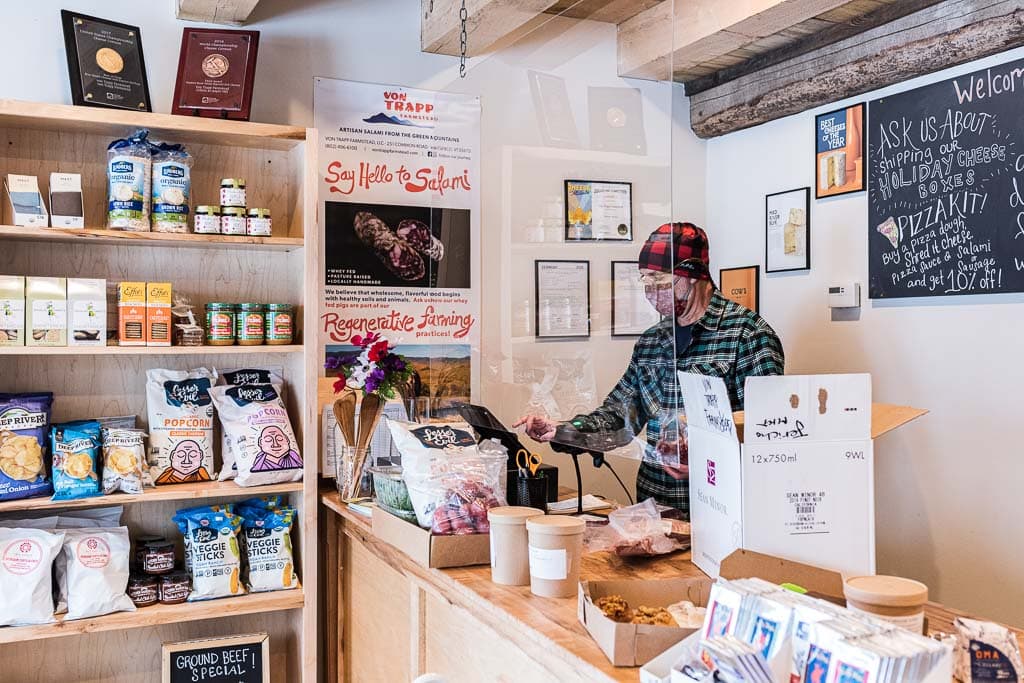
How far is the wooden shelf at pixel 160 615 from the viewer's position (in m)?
2.29

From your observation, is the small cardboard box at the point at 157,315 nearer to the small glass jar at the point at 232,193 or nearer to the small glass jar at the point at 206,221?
the small glass jar at the point at 206,221

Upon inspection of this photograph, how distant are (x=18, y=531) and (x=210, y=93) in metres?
1.29

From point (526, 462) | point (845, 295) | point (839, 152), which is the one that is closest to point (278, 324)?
point (526, 462)

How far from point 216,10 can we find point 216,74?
0.22 m

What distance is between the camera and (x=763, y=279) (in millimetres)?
3523

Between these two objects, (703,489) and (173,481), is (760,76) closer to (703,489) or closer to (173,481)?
(703,489)

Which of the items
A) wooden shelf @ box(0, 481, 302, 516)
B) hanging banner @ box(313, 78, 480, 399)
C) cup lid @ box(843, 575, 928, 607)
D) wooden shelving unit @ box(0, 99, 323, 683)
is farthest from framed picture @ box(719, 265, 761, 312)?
cup lid @ box(843, 575, 928, 607)

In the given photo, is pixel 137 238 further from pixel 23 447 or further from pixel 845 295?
pixel 845 295

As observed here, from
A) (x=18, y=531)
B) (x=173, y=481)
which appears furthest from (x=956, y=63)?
(x=18, y=531)

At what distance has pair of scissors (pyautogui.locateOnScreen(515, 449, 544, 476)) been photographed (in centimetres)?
216

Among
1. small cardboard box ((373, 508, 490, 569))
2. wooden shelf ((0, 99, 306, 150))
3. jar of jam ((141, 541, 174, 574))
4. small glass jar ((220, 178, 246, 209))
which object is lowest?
jar of jam ((141, 541, 174, 574))

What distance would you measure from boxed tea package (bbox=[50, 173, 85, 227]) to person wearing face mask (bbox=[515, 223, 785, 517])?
1.30 meters

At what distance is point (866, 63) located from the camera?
2.89m

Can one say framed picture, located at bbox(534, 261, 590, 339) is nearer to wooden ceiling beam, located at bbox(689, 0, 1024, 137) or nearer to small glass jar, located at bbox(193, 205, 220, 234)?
small glass jar, located at bbox(193, 205, 220, 234)
